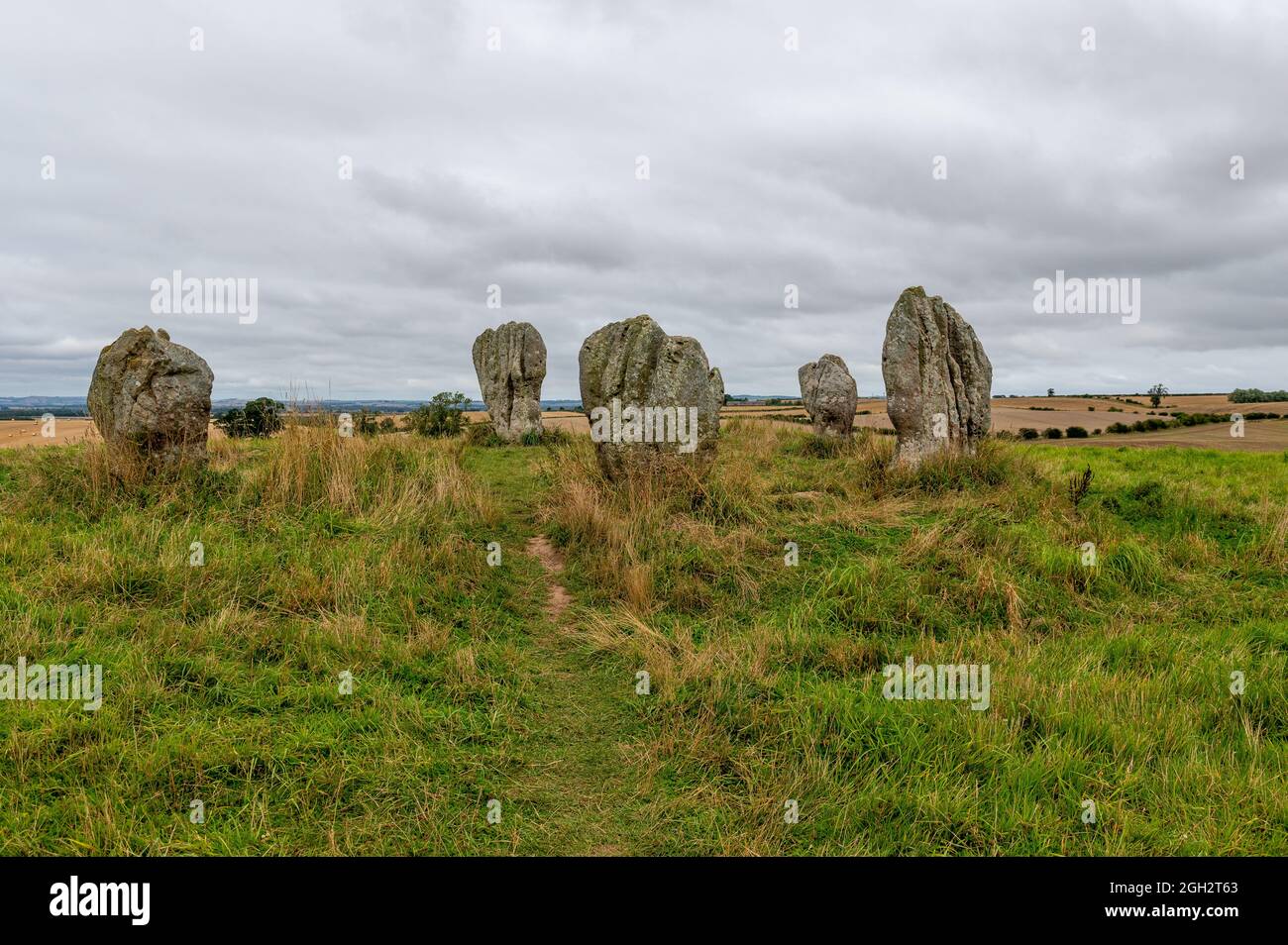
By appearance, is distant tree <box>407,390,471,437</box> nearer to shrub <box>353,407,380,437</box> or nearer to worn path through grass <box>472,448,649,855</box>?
shrub <box>353,407,380,437</box>

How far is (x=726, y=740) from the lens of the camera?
14.1 feet

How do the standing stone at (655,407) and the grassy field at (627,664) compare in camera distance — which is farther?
the standing stone at (655,407)

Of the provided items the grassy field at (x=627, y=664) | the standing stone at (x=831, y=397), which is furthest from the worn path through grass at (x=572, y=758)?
the standing stone at (x=831, y=397)

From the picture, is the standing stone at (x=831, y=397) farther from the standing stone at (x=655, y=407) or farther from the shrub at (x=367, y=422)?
the shrub at (x=367, y=422)

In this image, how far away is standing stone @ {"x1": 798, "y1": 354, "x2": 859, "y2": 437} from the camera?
1958 centimetres

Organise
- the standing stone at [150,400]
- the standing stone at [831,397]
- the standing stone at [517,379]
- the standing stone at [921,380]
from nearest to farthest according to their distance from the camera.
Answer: the standing stone at [150,400] → the standing stone at [921,380] → the standing stone at [831,397] → the standing stone at [517,379]

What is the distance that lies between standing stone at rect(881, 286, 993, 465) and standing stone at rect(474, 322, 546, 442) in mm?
11341

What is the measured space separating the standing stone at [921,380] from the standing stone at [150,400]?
10.9 metres

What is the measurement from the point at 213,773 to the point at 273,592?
2785mm

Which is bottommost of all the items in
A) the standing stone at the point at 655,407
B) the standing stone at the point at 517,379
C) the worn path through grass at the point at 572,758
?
the worn path through grass at the point at 572,758

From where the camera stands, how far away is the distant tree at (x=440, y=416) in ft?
66.4

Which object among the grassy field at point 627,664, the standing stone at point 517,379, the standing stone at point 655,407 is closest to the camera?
the grassy field at point 627,664

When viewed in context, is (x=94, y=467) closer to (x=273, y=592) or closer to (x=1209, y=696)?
(x=273, y=592)

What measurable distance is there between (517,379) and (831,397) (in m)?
9.52
